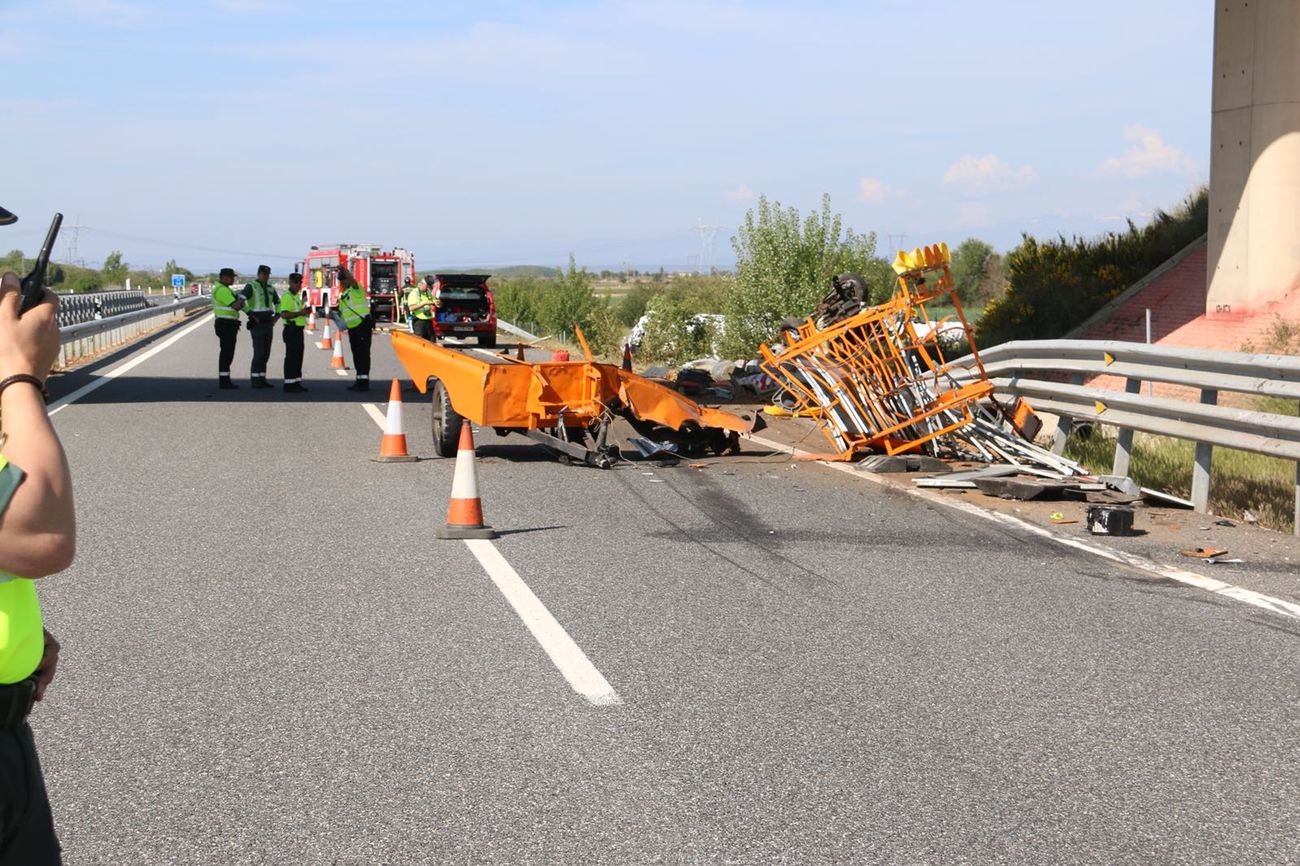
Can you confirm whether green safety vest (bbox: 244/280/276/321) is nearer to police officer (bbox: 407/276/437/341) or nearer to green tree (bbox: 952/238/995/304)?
police officer (bbox: 407/276/437/341)

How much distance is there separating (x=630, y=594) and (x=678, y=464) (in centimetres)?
585

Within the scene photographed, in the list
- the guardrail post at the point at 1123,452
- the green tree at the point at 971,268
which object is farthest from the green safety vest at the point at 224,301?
the green tree at the point at 971,268

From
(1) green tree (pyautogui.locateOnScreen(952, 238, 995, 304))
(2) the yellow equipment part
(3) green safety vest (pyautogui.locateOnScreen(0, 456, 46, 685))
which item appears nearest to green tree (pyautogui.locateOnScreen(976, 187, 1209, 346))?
(2) the yellow equipment part

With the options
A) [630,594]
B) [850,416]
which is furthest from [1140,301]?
[630,594]

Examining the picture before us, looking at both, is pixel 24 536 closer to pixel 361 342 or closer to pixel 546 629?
pixel 546 629

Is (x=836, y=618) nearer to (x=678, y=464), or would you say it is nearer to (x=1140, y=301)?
(x=678, y=464)

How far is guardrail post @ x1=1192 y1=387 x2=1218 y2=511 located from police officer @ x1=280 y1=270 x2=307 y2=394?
13.8 metres

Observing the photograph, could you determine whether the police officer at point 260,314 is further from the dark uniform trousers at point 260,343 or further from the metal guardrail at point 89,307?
the metal guardrail at point 89,307

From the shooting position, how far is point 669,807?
4.61 meters

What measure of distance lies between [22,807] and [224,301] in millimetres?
20375

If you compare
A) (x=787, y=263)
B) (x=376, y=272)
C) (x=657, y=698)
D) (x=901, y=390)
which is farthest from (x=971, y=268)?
(x=657, y=698)

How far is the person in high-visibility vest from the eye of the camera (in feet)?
8.04

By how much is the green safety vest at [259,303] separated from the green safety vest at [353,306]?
1.42 metres

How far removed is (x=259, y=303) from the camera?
2230cm
